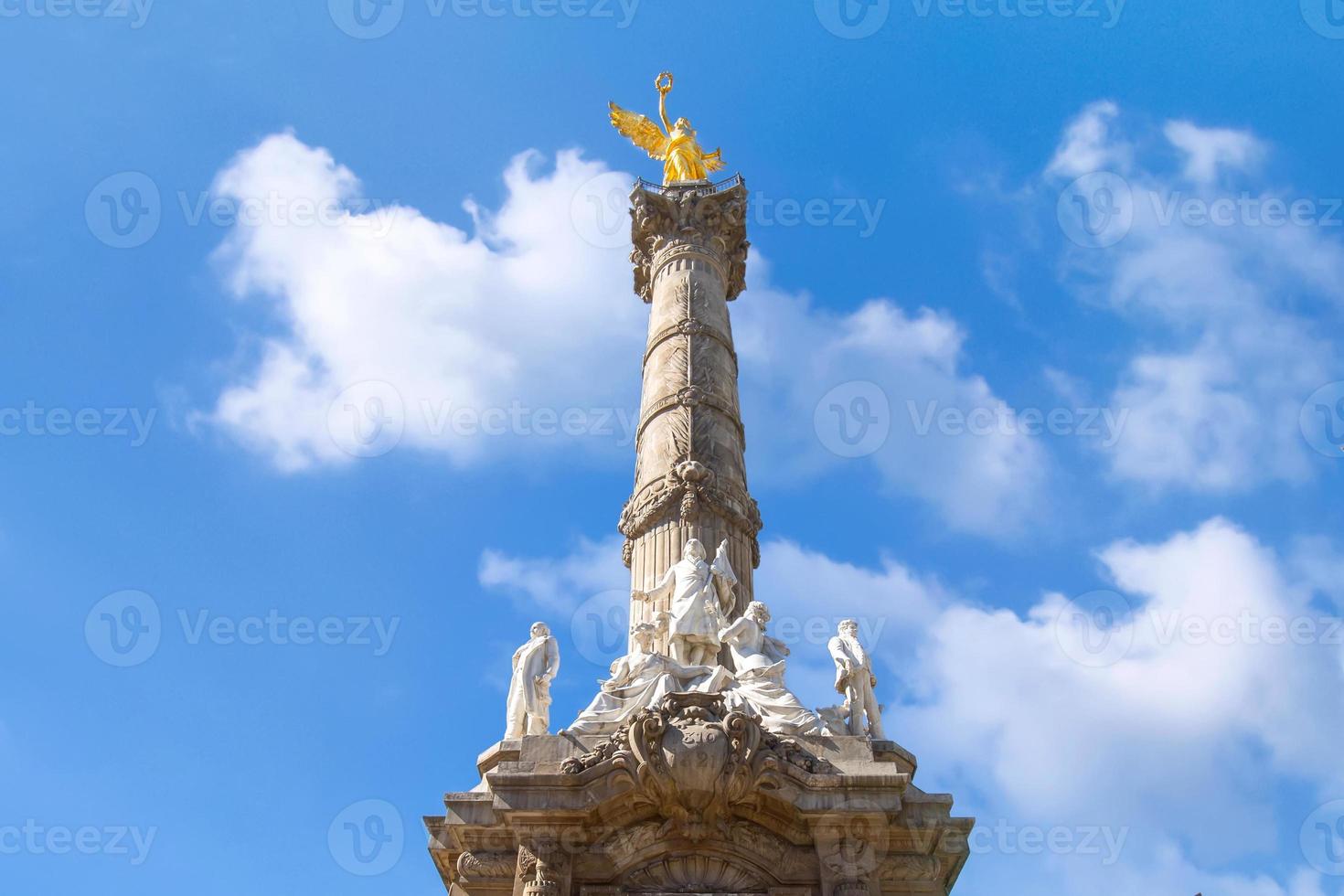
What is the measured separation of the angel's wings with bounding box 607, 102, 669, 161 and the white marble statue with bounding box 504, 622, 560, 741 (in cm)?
1255

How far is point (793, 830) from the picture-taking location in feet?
43.7

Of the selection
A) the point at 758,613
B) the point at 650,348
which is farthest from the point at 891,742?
the point at 650,348

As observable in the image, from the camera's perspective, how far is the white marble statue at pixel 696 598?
53.2ft

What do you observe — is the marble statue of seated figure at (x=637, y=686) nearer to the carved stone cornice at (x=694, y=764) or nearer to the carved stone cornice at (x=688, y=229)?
the carved stone cornice at (x=694, y=764)

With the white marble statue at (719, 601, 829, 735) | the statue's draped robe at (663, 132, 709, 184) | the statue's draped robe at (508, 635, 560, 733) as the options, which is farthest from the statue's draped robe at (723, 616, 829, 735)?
the statue's draped robe at (663, 132, 709, 184)

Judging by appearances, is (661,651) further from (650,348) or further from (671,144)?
(671,144)

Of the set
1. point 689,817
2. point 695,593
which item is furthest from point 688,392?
point 689,817

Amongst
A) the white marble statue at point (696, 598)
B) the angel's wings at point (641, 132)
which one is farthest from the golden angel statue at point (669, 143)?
the white marble statue at point (696, 598)

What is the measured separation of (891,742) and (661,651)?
3.07 meters

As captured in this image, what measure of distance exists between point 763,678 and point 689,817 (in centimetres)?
256

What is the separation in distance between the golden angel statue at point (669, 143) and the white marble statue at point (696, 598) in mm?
9138

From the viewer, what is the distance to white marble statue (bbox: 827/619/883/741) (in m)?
15.4

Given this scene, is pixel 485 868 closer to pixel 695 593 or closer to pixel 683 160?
pixel 695 593

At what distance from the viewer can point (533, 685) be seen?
15.9 meters
